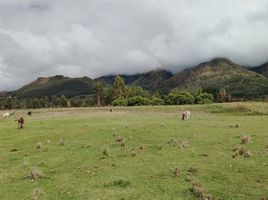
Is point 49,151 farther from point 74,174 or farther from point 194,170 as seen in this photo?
point 194,170

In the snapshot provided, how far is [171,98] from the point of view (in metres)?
172

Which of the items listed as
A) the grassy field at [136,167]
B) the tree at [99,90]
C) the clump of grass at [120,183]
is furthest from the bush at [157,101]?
the clump of grass at [120,183]

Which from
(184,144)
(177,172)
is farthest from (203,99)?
(177,172)

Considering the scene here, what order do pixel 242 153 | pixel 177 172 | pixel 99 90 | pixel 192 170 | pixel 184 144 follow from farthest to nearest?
pixel 99 90, pixel 184 144, pixel 242 153, pixel 192 170, pixel 177 172

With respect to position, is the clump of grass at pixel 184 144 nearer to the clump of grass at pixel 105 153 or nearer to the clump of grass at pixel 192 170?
the clump of grass at pixel 105 153

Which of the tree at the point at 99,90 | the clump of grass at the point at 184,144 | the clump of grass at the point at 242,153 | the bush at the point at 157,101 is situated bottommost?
the clump of grass at the point at 242,153

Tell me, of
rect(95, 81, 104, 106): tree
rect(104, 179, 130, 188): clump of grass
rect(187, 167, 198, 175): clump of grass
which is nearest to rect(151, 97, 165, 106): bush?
rect(95, 81, 104, 106): tree

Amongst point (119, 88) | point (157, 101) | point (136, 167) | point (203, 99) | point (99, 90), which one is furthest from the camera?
point (99, 90)

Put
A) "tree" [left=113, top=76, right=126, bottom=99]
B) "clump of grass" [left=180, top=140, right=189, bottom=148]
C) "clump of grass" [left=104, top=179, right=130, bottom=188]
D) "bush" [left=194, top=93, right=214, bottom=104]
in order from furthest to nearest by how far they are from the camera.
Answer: "tree" [left=113, top=76, right=126, bottom=99] < "bush" [left=194, top=93, right=214, bottom=104] < "clump of grass" [left=180, top=140, right=189, bottom=148] < "clump of grass" [left=104, top=179, right=130, bottom=188]

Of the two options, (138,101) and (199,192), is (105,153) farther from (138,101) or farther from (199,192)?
(138,101)

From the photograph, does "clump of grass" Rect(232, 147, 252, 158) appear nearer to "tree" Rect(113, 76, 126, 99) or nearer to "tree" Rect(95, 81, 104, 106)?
"tree" Rect(113, 76, 126, 99)

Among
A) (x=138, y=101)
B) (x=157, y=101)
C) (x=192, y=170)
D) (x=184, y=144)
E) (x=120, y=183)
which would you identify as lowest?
(x=120, y=183)

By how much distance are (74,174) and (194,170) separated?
305 inches

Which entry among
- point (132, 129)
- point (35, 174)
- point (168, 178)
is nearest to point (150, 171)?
point (168, 178)
